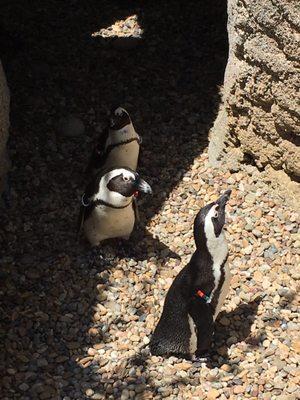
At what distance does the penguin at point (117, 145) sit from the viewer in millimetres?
5426

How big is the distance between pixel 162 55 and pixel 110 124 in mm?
1845

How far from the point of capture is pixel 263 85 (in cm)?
526

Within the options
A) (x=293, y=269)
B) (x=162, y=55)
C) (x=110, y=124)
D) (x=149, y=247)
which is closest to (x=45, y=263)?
(x=149, y=247)

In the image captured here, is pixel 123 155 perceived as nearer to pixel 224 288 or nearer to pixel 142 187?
pixel 142 187

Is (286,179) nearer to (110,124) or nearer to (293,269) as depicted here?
(293,269)

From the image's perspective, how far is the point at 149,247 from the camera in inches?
209

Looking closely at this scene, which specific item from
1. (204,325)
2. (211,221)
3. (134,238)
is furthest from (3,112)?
(204,325)

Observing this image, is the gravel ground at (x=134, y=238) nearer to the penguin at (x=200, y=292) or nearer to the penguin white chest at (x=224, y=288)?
the penguin at (x=200, y=292)

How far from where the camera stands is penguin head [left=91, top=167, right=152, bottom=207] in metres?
4.86

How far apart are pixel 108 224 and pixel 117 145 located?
0.65 m

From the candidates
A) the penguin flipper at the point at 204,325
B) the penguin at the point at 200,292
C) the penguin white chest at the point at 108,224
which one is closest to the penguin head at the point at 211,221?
the penguin at the point at 200,292

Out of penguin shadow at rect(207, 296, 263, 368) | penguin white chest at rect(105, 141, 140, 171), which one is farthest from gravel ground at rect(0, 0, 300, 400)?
penguin white chest at rect(105, 141, 140, 171)

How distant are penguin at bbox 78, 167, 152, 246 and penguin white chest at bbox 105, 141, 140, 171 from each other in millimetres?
326

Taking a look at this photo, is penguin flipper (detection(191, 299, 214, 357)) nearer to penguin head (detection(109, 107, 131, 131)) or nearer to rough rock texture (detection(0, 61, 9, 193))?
penguin head (detection(109, 107, 131, 131))
